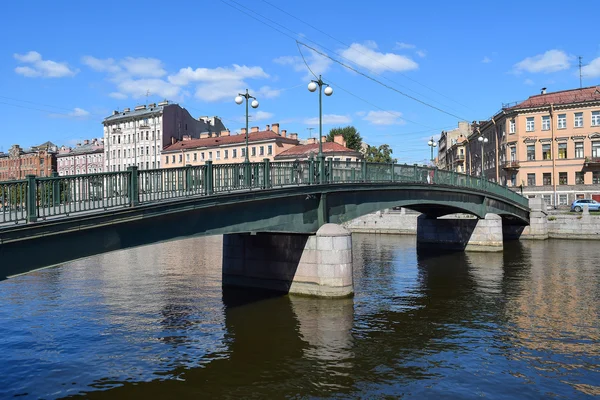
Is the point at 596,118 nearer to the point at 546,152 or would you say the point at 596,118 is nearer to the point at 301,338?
the point at 546,152

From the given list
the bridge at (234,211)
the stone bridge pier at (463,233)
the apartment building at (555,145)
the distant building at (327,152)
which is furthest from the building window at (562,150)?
the bridge at (234,211)

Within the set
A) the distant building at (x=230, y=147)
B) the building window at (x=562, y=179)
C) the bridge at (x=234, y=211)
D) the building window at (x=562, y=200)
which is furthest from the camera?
the distant building at (x=230, y=147)

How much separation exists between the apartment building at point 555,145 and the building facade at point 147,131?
52.4 metres

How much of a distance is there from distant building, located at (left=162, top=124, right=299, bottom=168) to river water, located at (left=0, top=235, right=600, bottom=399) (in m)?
57.2

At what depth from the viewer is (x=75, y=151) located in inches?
4446

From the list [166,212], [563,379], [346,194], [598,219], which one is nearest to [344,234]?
[346,194]

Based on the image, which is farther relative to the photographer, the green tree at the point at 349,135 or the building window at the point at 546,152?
the green tree at the point at 349,135

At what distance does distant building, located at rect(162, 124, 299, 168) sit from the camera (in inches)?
3295

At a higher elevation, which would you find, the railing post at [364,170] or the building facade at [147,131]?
the building facade at [147,131]

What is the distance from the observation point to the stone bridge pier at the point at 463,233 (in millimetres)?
39312

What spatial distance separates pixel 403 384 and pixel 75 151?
372 feet

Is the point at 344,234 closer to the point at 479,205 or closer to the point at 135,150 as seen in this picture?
the point at 479,205

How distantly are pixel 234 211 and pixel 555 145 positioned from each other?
186ft

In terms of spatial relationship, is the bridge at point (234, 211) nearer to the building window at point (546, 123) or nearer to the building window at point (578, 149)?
the building window at point (578, 149)
